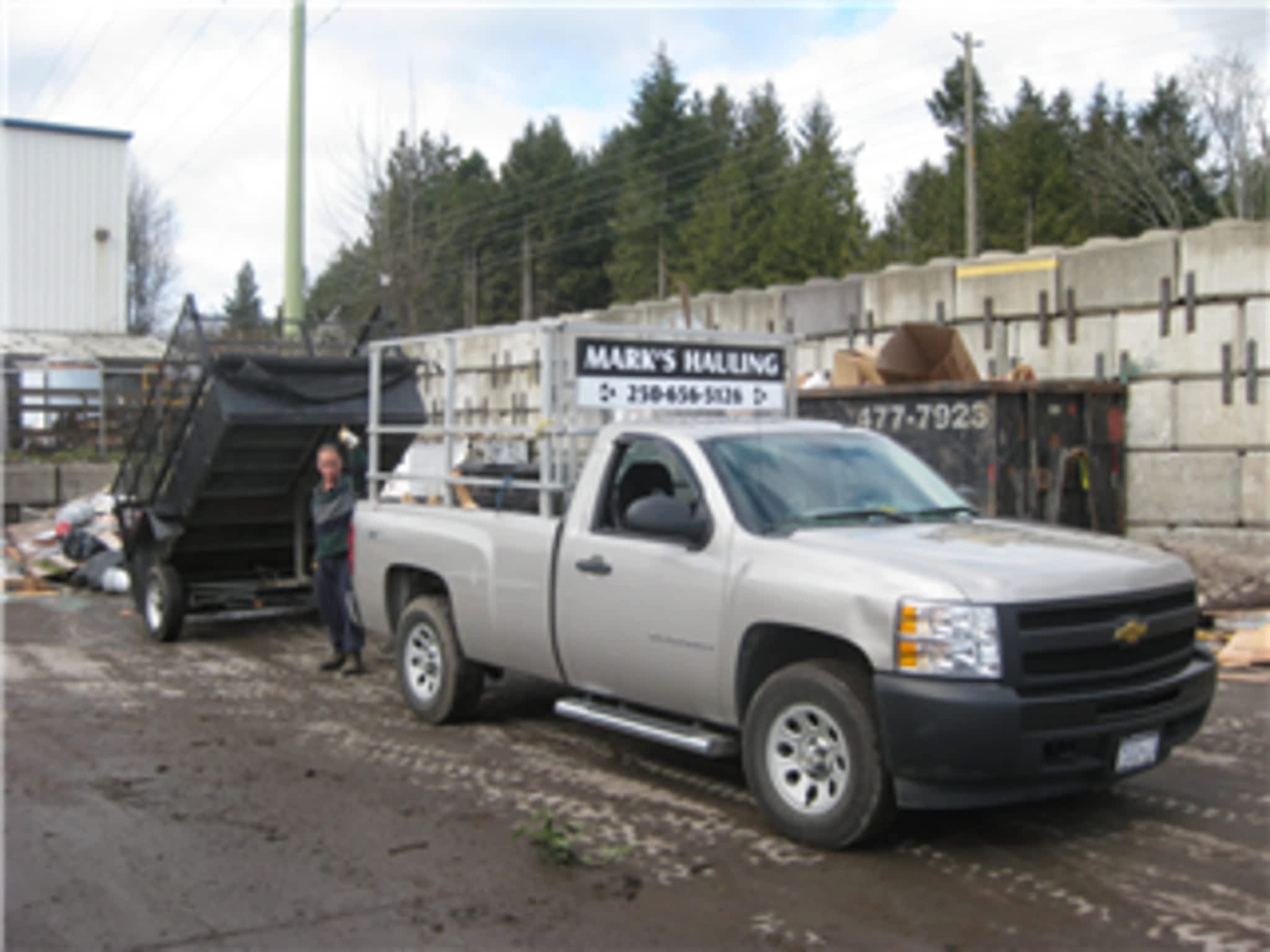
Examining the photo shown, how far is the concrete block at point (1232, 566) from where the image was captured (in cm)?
1000

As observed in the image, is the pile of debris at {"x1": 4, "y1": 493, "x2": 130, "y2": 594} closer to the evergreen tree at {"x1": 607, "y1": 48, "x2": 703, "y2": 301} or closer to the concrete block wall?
the concrete block wall

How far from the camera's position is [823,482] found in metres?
6.16

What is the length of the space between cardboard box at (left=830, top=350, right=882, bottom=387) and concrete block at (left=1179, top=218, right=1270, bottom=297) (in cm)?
299

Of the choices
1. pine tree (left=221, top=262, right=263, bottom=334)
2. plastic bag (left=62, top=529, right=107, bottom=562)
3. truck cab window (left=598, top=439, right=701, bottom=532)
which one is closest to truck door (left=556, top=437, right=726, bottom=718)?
truck cab window (left=598, top=439, right=701, bottom=532)

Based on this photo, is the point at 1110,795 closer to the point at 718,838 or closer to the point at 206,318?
the point at 718,838

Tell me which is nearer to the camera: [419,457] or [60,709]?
[60,709]

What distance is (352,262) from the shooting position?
144 feet

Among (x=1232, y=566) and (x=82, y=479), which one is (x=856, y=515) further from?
(x=82, y=479)

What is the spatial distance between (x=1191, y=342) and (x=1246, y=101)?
39727 mm

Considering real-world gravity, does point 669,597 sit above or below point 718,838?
above

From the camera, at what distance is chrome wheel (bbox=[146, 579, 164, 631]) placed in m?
11.0

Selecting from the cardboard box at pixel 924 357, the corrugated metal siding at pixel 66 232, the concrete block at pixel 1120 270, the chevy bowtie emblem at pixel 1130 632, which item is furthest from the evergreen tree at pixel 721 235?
the chevy bowtie emblem at pixel 1130 632

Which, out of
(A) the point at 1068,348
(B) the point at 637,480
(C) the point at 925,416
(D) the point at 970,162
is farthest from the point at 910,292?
(D) the point at 970,162

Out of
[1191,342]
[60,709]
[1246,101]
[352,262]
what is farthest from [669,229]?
[60,709]
